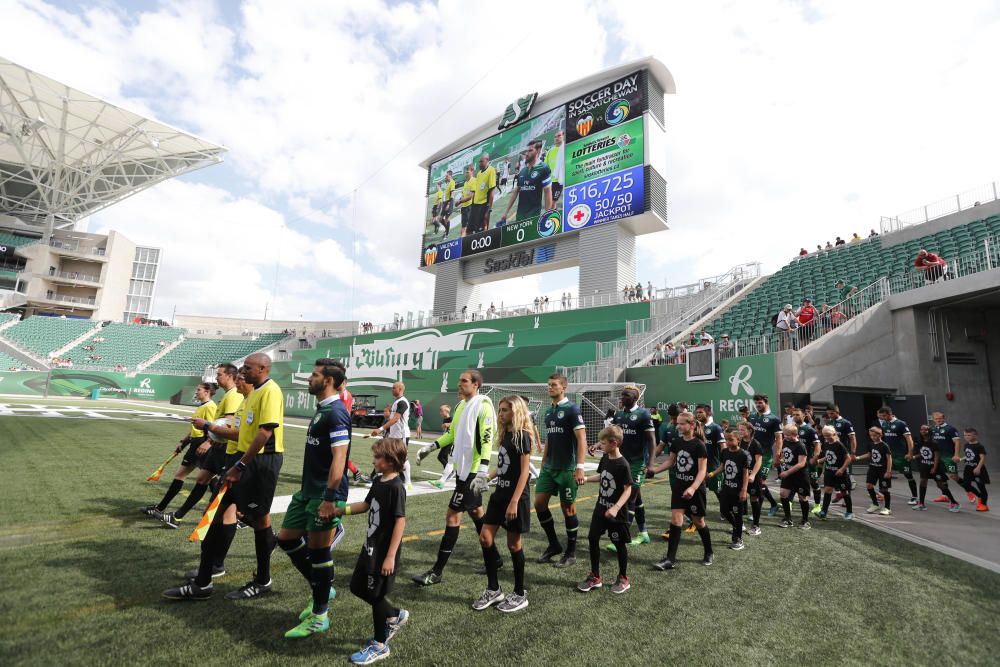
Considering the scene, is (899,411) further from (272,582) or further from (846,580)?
(272,582)

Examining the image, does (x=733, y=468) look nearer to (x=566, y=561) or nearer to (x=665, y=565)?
(x=665, y=565)

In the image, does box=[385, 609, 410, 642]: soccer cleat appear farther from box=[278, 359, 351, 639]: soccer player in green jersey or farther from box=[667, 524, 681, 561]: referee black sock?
box=[667, 524, 681, 561]: referee black sock

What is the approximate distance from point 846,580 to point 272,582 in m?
5.87

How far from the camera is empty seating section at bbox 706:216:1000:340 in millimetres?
18094

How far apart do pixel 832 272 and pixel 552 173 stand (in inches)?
652

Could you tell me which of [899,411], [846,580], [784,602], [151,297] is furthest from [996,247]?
[151,297]

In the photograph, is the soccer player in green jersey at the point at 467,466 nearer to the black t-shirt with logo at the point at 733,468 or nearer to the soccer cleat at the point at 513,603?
the soccer cleat at the point at 513,603

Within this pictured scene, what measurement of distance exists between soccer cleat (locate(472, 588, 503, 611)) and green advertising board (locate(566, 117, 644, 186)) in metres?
27.0

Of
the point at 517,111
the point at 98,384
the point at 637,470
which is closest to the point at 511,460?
the point at 637,470

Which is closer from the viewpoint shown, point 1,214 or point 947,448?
point 947,448

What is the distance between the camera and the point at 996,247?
13781mm

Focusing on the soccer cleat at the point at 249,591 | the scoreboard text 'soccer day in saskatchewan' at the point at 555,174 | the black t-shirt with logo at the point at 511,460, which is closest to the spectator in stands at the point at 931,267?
the scoreboard text 'soccer day in saskatchewan' at the point at 555,174

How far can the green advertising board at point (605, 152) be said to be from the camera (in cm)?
2742

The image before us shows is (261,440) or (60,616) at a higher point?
(261,440)
